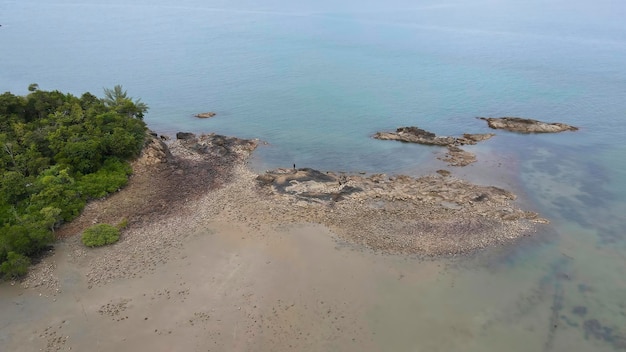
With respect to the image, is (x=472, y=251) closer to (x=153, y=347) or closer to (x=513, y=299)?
(x=513, y=299)

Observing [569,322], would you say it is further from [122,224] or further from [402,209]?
[122,224]

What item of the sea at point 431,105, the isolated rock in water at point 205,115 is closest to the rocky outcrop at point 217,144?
the sea at point 431,105

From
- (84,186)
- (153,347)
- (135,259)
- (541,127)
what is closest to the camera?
(153,347)

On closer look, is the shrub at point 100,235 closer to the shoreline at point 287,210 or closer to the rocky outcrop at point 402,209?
the shoreline at point 287,210

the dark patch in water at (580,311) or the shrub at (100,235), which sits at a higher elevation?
the shrub at (100,235)

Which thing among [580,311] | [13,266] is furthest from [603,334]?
[13,266]

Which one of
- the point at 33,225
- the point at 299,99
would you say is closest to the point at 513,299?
the point at 33,225
